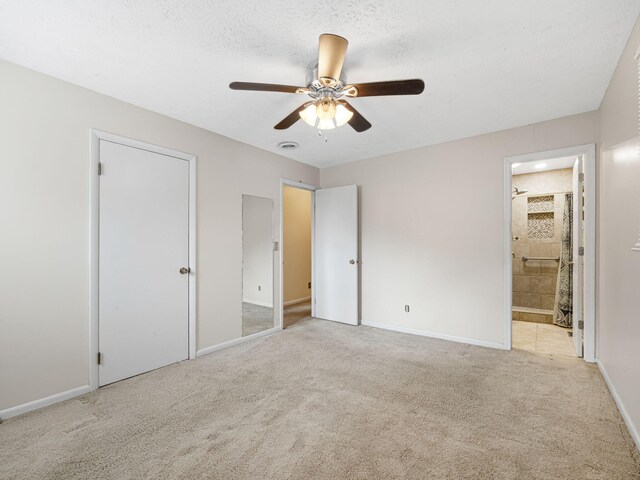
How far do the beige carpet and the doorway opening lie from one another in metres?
2.55

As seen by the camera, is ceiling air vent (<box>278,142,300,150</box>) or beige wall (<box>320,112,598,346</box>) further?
ceiling air vent (<box>278,142,300,150</box>)

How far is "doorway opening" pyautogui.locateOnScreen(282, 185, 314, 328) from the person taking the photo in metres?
5.62

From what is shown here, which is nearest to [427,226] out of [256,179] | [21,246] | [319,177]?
[319,177]

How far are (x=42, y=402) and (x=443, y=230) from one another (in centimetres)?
413

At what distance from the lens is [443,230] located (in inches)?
154

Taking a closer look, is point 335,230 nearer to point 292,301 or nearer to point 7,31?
point 292,301

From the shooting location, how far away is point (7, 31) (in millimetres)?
1880

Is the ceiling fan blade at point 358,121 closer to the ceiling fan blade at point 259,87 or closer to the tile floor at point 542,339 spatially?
the ceiling fan blade at point 259,87

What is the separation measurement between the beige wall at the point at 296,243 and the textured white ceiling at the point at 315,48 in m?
2.78

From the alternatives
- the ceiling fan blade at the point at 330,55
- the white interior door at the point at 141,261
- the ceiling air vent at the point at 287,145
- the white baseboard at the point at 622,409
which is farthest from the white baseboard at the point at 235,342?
the white baseboard at the point at 622,409

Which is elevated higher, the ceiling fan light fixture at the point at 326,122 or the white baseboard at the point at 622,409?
the ceiling fan light fixture at the point at 326,122

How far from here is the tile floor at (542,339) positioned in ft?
11.4

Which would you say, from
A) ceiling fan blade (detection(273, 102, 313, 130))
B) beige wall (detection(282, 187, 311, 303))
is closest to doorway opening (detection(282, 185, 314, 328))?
beige wall (detection(282, 187, 311, 303))

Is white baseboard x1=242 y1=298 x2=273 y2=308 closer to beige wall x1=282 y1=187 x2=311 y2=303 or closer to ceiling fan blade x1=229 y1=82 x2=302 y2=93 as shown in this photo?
beige wall x1=282 y1=187 x2=311 y2=303
